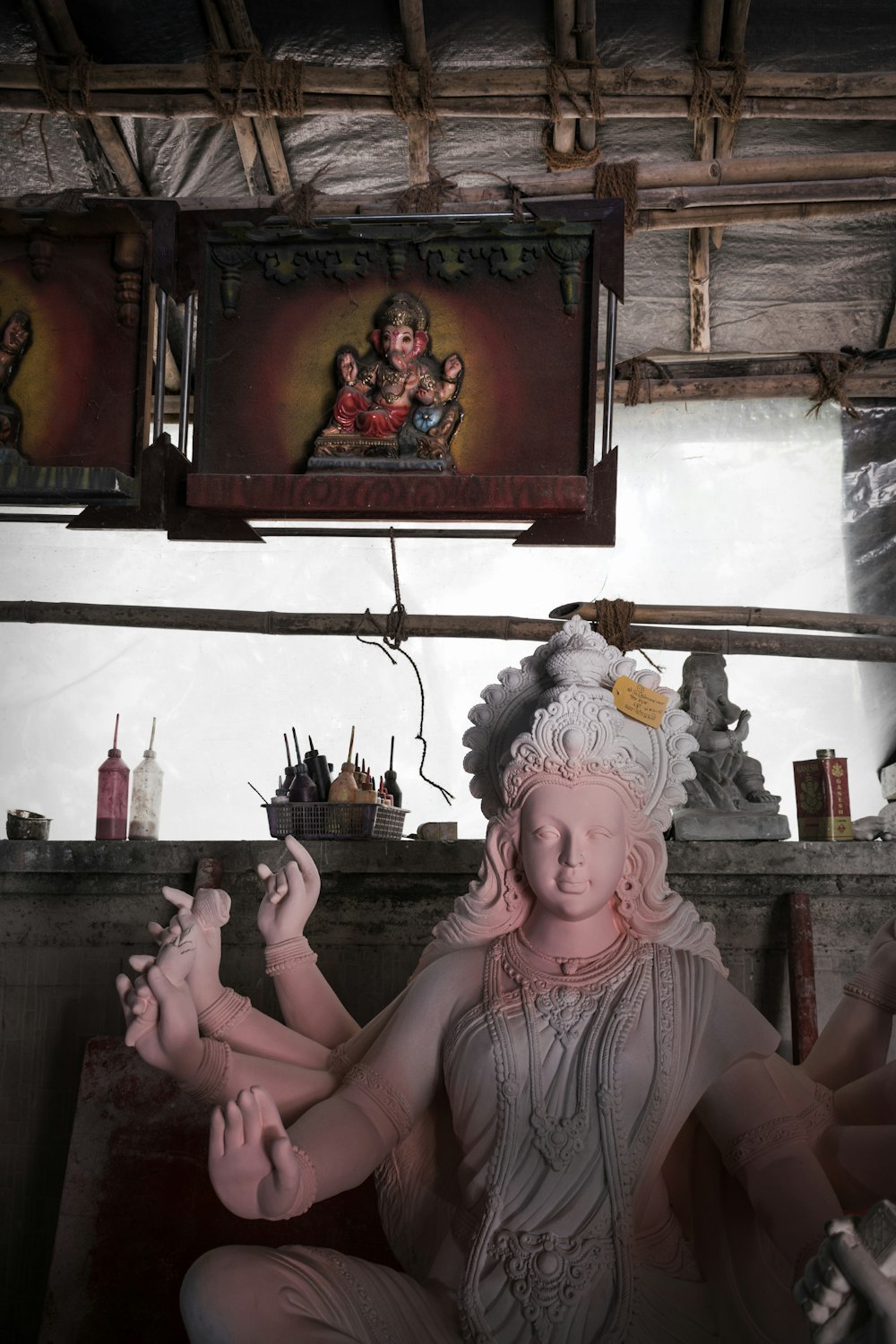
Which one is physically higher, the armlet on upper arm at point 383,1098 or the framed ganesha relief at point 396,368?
the framed ganesha relief at point 396,368

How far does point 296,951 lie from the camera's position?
2.89m

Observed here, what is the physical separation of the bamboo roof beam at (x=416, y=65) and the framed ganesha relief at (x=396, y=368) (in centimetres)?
38

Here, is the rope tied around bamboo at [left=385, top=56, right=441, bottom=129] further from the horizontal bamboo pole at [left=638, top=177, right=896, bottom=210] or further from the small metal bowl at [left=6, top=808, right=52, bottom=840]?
the small metal bowl at [left=6, top=808, right=52, bottom=840]

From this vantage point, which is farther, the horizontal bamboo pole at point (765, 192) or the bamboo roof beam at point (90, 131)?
the bamboo roof beam at point (90, 131)

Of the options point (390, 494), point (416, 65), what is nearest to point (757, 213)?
point (416, 65)

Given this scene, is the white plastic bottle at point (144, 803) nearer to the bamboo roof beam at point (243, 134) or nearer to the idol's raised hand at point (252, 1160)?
the idol's raised hand at point (252, 1160)

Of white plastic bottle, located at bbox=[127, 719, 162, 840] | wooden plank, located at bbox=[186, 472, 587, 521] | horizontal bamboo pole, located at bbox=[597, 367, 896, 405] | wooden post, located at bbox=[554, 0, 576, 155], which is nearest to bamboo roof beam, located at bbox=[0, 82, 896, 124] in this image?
wooden post, located at bbox=[554, 0, 576, 155]

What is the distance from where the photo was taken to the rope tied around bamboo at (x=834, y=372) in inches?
228

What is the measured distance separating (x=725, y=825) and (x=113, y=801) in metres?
1.97

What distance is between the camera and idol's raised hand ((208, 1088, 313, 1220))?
2256mm

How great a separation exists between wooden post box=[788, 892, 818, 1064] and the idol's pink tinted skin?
0.92 meters

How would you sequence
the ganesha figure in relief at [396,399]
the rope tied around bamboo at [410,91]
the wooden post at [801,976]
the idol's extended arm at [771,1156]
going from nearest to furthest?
the idol's extended arm at [771,1156]
the wooden post at [801,976]
the ganesha figure in relief at [396,399]
the rope tied around bamboo at [410,91]

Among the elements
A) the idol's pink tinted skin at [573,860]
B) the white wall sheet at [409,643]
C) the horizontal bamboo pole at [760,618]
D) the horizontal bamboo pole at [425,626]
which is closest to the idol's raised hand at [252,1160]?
the idol's pink tinted skin at [573,860]

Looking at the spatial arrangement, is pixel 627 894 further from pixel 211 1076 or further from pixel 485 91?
pixel 485 91
